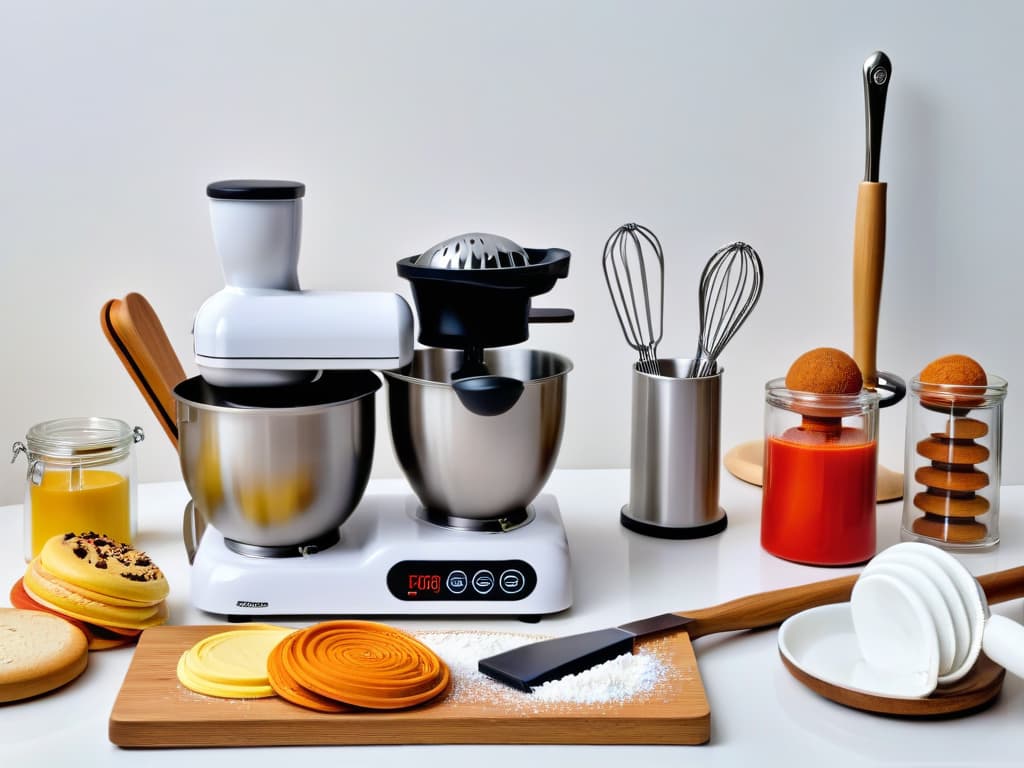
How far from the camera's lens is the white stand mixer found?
0.73m

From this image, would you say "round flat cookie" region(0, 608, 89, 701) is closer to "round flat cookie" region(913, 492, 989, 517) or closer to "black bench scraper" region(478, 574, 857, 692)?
"black bench scraper" region(478, 574, 857, 692)

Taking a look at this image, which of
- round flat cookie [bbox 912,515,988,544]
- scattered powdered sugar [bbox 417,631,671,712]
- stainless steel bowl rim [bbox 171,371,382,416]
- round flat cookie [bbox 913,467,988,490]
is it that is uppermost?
stainless steel bowl rim [bbox 171,371,382,416]

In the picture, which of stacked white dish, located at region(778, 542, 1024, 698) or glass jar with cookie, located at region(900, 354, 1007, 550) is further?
glass jar with cookie, located at region(900, 354, 1007, 550)

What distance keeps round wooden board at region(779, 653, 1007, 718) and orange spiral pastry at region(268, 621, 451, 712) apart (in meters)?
0.23

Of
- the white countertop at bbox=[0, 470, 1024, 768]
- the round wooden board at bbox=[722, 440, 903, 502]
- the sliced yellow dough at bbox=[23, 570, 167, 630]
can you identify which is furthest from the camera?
the round wooden board at bbox=[722, 440, 903, 502]

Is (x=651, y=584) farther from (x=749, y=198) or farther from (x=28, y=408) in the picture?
(x=28, y=408)

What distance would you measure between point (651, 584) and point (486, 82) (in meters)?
0.53

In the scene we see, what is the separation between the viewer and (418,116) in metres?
1.11

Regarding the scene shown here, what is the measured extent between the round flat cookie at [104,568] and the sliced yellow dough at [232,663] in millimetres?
64

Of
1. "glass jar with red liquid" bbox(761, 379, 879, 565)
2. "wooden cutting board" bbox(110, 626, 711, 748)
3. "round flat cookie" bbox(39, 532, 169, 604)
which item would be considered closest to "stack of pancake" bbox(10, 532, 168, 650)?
"round flat cookie" bbox(39, 532, 169, 604)

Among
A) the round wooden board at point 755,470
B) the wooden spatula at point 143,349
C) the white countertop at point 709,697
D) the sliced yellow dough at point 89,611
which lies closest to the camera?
the white countertop at point 709,697

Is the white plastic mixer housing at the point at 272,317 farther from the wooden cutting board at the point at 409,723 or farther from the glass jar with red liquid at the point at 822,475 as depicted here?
the glass jar with red liquid at the point at 822,475

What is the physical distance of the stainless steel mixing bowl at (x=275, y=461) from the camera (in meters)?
0.75

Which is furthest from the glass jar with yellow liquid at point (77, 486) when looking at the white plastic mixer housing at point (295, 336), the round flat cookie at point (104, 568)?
the white plastic mixer housing at point (295, 336)
